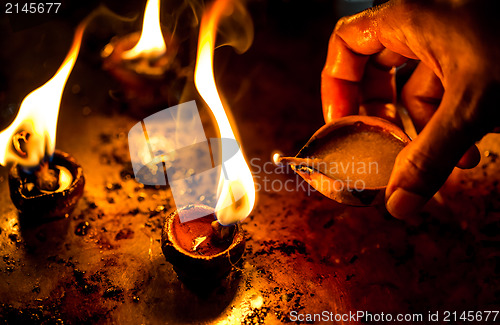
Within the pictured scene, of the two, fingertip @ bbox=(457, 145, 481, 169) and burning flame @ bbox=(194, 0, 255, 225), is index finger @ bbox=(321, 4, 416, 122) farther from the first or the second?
burning flame @ bbox=(194, 0, 255, 225)

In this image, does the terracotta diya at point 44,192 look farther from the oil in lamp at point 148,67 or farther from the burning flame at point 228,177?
the oil in lamp at point 148,67

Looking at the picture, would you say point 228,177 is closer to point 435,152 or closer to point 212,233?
point 212,233

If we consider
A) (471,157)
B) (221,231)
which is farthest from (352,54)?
(221,231)

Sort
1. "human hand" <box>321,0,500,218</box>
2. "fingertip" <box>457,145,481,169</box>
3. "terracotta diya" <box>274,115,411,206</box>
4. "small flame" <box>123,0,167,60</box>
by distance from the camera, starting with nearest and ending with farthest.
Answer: "human hand" <box>321,0,500,218</box> < "terracotta diya" <box>274,115,411,206</box> < "fingertip" <box>457,145,481,169</box> < "small flame" <box>123,0,167,60</box>

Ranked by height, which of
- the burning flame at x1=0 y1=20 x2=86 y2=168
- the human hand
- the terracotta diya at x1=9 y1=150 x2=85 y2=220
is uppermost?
the human hand

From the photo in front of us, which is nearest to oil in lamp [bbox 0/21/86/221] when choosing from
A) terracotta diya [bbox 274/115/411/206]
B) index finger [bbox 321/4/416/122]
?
terracotta diya [bbox 274/115/411/206]

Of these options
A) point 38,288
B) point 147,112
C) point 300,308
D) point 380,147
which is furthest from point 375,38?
point 38,288
